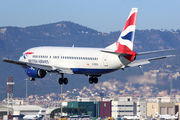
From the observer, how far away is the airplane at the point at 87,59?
199 ft

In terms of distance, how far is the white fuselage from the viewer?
62.9m

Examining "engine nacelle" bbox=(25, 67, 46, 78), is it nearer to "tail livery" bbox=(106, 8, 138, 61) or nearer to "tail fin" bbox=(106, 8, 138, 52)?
"tail livery" bbox=(106, 8, 138, 61)

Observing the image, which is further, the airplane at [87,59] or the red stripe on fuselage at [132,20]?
the airplane at [87,59]

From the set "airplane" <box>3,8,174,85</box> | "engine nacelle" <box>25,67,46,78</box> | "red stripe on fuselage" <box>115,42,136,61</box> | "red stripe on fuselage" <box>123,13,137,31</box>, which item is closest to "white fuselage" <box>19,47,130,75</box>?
"airplane" <box>3,8,174,85</box>

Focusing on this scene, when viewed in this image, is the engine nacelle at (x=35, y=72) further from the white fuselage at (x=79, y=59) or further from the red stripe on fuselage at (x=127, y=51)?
the red stripe on fuselage at (x=127, y=51)

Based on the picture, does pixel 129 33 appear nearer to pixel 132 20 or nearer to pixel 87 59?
pixel 132 20

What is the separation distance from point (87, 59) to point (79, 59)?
61.8 inches

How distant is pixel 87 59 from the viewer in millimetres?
65688

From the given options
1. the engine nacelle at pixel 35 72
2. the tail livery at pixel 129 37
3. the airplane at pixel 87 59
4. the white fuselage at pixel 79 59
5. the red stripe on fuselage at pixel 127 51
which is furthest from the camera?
the engine nacelle at pixel 35 72

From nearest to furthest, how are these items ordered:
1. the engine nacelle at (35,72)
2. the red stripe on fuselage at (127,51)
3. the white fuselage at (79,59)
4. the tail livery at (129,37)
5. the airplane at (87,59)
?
the red stripe on fuselage at (127,51), the tail livery at (129,37), the airplane at (87,59), the white fuselage at (79,59), the engine nacelle at (35,72)

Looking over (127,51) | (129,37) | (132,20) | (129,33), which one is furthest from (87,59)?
(132,20)

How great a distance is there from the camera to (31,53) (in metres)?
72.4

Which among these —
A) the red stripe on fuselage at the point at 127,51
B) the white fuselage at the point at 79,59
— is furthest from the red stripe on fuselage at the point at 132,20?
the white fuselage at the point at 79,59

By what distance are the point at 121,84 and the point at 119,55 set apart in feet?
272
